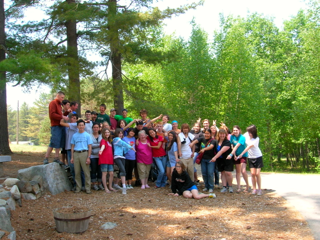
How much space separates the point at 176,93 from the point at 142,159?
46.2 feet

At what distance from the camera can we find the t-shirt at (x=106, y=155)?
6828 millimetres

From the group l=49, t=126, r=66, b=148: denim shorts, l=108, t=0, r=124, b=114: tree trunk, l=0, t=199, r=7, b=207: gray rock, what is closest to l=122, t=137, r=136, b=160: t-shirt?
l=49, t=126, r=66, b=148: denim shorts

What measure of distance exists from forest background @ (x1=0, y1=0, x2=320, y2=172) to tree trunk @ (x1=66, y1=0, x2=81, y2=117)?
0.14 ft

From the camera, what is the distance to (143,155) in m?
7.41

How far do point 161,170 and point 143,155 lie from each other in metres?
0.60

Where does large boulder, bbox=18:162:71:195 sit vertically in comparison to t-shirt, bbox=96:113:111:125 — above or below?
below

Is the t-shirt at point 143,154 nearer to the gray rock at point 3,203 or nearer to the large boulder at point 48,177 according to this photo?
the large boulder at point 48,177

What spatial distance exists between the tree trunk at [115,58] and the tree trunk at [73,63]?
148 cm

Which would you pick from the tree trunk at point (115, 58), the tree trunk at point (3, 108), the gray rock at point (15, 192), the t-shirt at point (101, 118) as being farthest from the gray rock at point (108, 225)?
the tree trunk at point (3, 108)

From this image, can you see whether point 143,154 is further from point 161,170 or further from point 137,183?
point 137,183

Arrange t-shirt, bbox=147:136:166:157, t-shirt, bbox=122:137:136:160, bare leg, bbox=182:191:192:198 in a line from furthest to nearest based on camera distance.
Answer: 1. t-shirt, bbox=147:136:166:157
2. t-shirt, bbox=122:137:136:160
3. bare leg, bbox=182:191:192:198

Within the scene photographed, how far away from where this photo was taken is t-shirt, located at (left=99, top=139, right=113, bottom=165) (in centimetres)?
683

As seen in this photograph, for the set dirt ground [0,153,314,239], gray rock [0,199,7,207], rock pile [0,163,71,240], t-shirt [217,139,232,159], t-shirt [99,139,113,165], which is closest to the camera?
dirt ground [0,153,314,239]

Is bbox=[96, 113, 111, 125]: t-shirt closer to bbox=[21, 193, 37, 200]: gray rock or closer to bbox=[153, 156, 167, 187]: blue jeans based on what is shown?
bbox=[153, 156, 167, 187]: blue jeans
